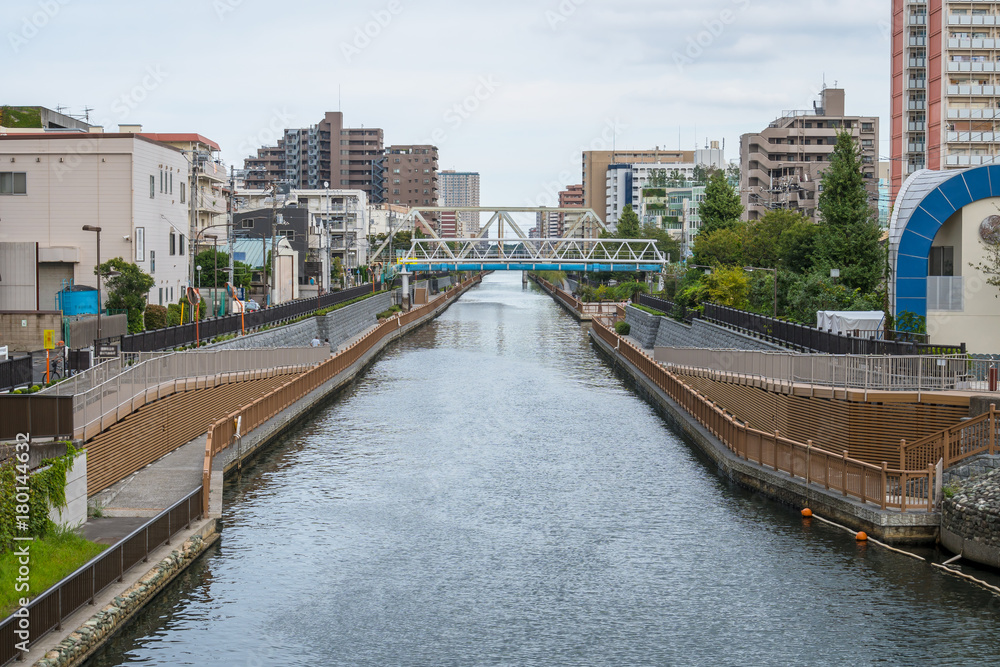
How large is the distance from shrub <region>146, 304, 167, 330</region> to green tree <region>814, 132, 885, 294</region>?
3121 centimetres

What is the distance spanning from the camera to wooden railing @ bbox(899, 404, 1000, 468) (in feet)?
81.3

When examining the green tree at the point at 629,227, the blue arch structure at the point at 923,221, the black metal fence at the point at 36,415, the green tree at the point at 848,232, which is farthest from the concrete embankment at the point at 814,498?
the green tree at the point at 629,227

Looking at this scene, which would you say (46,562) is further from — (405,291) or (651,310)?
(405,291)

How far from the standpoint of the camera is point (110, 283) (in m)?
47.2

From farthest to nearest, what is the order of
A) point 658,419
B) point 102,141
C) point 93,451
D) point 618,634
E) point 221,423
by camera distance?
point 102,141, point 658,419, point 221,423, point 93,451, point 618,634

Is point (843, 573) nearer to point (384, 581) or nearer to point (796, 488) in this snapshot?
point (796, 488)

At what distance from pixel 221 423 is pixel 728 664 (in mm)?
18400

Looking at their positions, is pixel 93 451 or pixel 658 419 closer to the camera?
pixel 93 451

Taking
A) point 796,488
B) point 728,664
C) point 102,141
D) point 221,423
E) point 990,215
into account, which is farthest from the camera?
point 102,141

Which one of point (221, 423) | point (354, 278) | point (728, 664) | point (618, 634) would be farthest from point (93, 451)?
point (354, 278)

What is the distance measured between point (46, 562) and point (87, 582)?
132cm

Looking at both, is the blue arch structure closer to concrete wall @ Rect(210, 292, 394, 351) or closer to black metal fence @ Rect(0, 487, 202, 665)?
concrete wall @ Rect(210, 292, 394, 351)

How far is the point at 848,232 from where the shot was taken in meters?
52.3

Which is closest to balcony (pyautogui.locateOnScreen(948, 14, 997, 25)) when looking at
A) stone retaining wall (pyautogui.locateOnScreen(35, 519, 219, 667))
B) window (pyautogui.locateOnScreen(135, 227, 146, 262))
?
window (pyautogui.locateOnScreen(135, 227, 146, 262))
